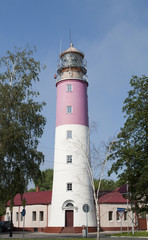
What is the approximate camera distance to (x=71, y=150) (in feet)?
120

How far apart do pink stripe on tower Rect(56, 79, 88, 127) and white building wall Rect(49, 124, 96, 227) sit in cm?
88

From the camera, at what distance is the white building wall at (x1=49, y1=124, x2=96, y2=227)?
35156 millimetres

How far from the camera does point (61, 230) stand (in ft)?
114

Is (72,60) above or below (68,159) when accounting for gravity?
above

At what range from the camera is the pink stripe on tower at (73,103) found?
122ft

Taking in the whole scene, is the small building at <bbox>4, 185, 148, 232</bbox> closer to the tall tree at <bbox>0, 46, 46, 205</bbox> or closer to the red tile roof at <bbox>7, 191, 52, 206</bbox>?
the red tile roof at <bbox>7, 191, 52, 206</bbox>

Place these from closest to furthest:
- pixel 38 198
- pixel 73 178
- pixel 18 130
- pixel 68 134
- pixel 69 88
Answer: pixel 18 130 < pixel 73 178 < pixel 68 134 < pixel 69 88 < pixel 38 198

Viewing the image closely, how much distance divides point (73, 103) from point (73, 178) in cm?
909

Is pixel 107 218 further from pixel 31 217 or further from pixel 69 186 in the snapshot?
pixel 31 217

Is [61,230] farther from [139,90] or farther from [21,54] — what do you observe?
[21,54]

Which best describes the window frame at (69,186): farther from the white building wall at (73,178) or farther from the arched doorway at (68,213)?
the arched doorway at (68,213)

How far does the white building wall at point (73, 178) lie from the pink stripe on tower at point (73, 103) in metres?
0.88

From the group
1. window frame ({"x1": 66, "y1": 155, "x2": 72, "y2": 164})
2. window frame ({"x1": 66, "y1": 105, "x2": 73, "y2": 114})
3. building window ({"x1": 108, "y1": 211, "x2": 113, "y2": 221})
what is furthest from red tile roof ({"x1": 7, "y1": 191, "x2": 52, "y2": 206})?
window frame ({"x1": 66, "y1": 105, "x2": 73, "y2": 114})

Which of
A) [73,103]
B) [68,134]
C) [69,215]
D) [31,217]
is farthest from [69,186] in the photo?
[31,217]
